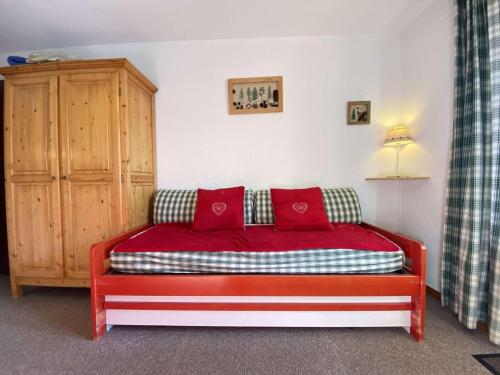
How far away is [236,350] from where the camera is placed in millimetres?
1347

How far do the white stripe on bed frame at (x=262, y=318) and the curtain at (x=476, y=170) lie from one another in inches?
18.9

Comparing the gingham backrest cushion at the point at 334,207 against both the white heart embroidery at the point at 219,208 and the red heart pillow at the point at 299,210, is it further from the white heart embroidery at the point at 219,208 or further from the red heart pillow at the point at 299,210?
the white heart embroidery at the point at 219,208

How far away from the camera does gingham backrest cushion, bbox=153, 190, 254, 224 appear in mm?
2223

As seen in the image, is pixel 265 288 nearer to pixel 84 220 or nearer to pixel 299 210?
pixel 299 210

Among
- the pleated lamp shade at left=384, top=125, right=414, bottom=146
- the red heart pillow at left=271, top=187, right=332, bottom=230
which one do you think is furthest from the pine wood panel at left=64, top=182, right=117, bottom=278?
the pleated lamp shade at left=384, top=125, right=414, bottom=146

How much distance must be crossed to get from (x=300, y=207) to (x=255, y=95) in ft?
4.25

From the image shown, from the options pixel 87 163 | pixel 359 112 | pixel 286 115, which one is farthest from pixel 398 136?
pixel 87 163

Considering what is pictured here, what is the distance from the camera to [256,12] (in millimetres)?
1992

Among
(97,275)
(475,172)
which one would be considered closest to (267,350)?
(97,275)

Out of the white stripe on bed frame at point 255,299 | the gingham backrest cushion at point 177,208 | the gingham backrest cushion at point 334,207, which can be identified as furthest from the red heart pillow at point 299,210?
the white stripe on bed frame at point 255,299

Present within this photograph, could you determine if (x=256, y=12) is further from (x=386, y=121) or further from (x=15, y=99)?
(x=15, y=99)

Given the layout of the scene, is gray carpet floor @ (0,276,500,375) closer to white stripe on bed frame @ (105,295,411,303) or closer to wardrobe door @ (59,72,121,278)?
white stripe on bed frame @ (105,295,411,303)

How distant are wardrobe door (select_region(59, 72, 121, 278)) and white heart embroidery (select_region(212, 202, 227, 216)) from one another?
793mm

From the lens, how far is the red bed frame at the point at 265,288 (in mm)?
1388
